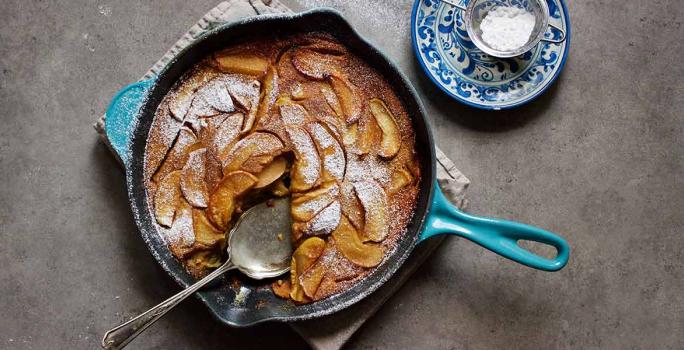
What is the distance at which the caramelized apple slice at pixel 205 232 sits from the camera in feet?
6.52

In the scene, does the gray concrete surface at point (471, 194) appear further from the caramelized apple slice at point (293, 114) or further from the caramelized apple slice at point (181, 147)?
the caramelized apple slice at point (293, 114)

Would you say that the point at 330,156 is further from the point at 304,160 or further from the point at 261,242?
the point at 261,242

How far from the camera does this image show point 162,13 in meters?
2.36

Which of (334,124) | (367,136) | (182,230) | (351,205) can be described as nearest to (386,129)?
(367,136)

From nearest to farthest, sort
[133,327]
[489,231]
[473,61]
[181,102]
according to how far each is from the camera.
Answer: [133,327], [489,231], [181,102], [473,61]

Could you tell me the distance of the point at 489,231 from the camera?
193 centimetres

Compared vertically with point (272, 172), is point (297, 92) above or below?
above

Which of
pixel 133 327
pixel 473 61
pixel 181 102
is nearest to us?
pixel 133 327

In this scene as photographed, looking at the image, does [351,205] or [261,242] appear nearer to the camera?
[351,205]

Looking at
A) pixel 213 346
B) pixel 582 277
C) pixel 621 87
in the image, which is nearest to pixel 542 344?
pixel 582 277

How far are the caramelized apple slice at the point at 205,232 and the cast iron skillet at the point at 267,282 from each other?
0.11 metres

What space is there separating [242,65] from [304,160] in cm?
38

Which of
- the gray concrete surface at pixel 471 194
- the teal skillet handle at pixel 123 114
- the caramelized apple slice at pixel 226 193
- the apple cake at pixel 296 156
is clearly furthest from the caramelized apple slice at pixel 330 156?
the teal skillet handle at pixel 123 114

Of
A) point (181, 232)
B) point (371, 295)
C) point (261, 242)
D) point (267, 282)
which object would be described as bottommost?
point (371, 295)
